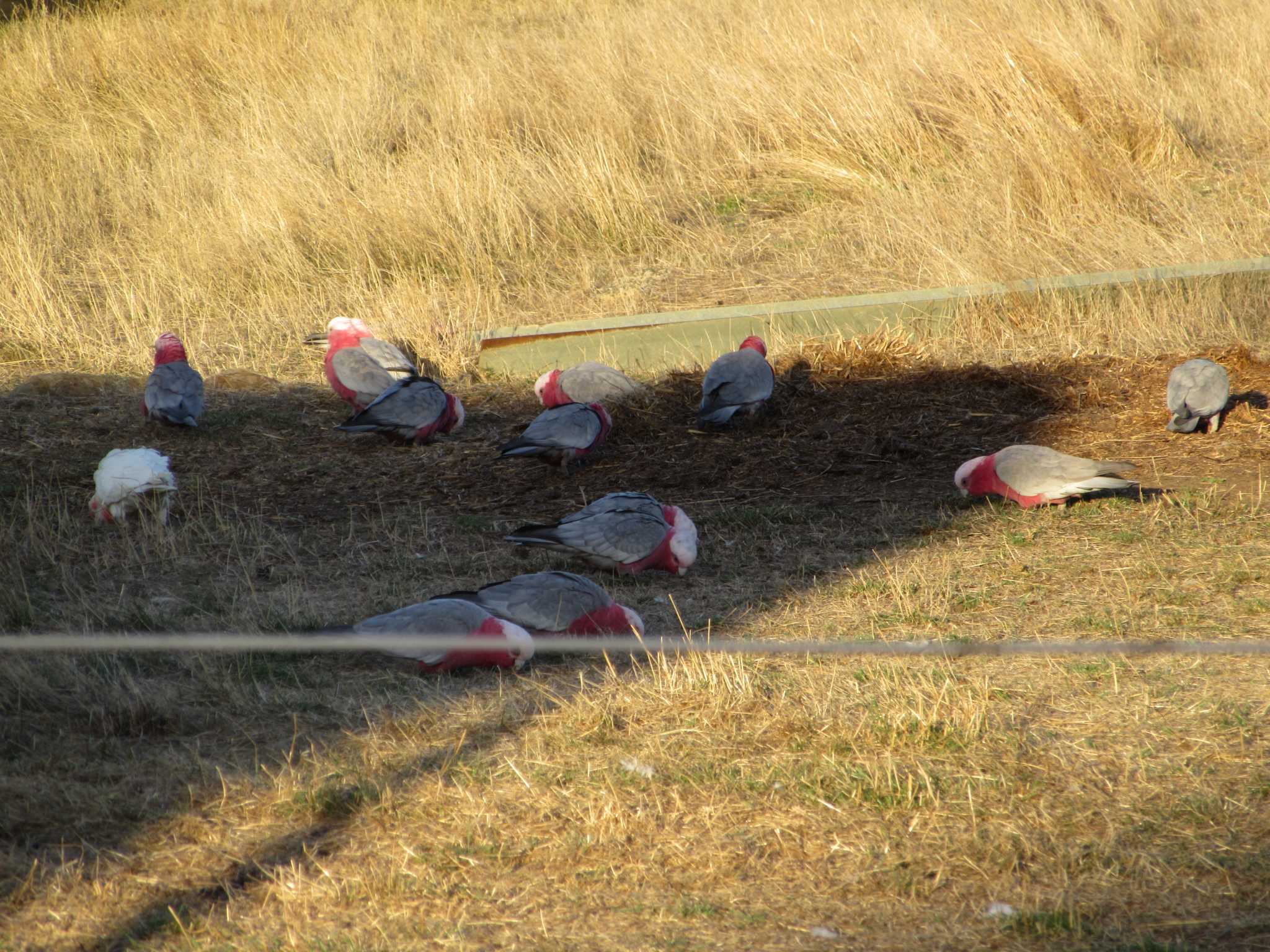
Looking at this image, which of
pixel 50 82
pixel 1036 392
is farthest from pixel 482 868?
pixel 50 82

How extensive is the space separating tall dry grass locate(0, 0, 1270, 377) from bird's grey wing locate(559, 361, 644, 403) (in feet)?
4.49

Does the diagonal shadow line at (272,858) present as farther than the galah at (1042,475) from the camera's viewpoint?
No

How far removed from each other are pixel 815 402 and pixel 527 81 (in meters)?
5.51

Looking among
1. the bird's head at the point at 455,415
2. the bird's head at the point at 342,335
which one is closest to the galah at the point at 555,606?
the bird's head at the point at 455,415

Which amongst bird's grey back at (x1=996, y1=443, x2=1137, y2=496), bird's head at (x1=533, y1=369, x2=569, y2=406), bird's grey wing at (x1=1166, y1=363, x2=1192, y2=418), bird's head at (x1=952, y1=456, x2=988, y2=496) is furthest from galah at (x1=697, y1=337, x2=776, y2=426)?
bird's grey wing at (x1=1166, y1=363, x2=1192, y2=418)

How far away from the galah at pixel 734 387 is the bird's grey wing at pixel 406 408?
4.63 ft

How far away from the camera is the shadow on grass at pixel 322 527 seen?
3107 millimetres

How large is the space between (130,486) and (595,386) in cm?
239

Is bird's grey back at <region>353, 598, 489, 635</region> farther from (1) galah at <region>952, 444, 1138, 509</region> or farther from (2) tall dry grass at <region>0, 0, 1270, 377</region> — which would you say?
(2) tall dry grass at <region>0, 0, 1270, 377</region>

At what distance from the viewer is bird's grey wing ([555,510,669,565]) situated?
445 cm

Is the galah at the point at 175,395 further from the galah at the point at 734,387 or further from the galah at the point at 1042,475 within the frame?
the galah at the point at 1042,475

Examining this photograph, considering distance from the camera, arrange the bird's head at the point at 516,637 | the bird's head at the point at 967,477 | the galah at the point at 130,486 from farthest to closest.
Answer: the bird's head at the point at 967,477 < the galah at the point at 130,486 < the bird's head at the point at 516,637

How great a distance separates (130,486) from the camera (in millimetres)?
4980

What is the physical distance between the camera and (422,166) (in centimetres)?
923
